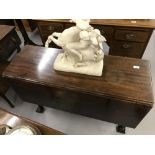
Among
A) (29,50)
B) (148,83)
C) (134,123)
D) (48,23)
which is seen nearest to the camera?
(148,83)

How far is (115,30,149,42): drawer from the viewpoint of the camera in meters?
1.56

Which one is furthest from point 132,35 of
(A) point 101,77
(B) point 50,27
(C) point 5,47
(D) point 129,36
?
(C) point 5,47

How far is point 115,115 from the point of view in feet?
4.01

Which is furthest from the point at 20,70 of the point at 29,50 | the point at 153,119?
the point at 153,119

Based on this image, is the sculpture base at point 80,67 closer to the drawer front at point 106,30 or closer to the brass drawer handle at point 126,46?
the drawer front at point 106,30

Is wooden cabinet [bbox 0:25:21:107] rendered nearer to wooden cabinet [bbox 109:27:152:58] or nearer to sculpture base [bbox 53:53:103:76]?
sculpture base [bbox 53:53:103:76]

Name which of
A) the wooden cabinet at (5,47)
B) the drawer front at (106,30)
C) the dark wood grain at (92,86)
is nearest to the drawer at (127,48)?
the drawer front at (106,30)

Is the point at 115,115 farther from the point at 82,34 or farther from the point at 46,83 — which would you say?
the point at 82,34

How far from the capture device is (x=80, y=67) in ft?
3.75

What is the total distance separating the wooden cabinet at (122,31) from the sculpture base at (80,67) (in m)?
0.58

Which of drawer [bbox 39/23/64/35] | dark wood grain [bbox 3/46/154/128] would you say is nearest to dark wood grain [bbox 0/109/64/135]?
dark wood grain [bbox 3/46/154/128]

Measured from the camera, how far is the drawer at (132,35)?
1.56 m
